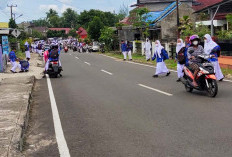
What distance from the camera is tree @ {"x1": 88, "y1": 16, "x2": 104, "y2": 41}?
60.7 metres

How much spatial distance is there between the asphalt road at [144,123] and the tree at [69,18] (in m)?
144

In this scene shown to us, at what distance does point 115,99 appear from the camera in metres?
10.4

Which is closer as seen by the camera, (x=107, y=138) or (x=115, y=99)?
(x=107, y=138)

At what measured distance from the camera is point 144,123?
7188 mm

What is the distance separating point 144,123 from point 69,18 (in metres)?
150

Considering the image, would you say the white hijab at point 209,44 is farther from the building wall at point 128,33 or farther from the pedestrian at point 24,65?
the building wall at point 128,33

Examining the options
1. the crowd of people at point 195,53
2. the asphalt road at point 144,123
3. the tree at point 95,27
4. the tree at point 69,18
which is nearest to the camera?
the asphalt road at point 144,123

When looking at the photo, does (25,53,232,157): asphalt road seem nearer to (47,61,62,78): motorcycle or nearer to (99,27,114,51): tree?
(47,61,62,78): motorcycle

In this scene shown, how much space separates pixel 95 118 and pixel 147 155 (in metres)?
2.92

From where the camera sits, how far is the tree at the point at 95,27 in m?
60.7

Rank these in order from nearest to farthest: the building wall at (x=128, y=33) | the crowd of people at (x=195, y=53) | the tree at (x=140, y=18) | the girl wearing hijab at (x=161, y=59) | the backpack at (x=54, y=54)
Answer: the crowd of people at (x=195, y=53)
the girl wearing hijab at (x=161, y=59)
the backpack at (x=54, y=54)
the tree at (x=140, y=18)
the building wall at (x=128, y=33)

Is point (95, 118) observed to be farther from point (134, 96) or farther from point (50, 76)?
point (50, 76)

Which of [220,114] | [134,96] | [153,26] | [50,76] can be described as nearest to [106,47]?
[153,26]

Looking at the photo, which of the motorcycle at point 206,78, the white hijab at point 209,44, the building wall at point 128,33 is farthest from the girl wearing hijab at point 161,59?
the building wall at point 128,33
